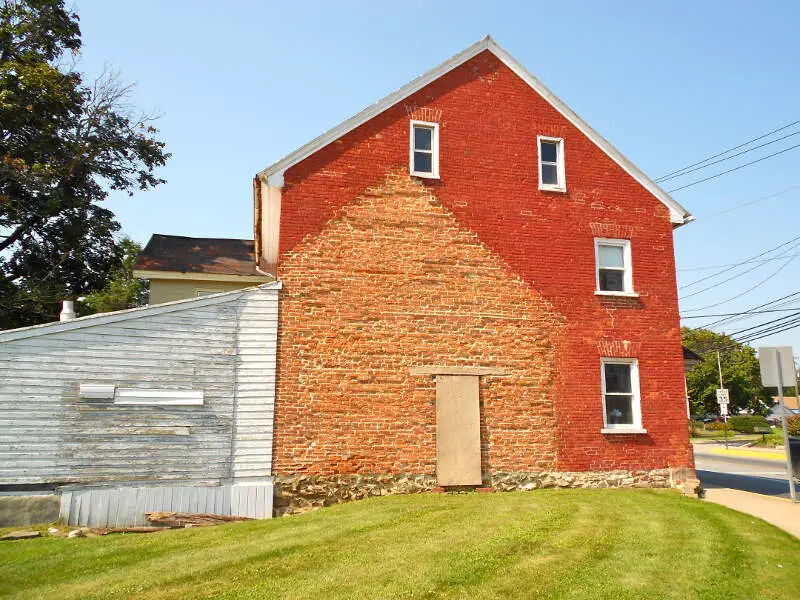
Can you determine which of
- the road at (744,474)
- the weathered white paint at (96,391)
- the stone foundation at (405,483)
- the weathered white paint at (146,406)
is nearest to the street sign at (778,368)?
the stone foundation at (405,483)

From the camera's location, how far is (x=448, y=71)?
1509 centimetres

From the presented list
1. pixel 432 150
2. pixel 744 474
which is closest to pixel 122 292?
pixel 432 150

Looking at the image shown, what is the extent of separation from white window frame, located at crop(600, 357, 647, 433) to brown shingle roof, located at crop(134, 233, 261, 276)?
13515 millimetres

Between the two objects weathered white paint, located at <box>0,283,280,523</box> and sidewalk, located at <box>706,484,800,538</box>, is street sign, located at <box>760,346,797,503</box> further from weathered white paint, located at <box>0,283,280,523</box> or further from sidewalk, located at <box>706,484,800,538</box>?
weathered white paint, located at <box>0,283,280,523</box>

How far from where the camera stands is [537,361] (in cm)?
1402

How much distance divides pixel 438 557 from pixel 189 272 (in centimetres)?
1658

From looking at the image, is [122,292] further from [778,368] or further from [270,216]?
[778,368]

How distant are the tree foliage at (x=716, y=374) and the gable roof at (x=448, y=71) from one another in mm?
53012

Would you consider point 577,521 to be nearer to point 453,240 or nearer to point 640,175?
point 453,240

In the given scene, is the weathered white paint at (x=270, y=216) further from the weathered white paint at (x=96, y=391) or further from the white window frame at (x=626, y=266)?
the white window frame at (x=626, y=266)

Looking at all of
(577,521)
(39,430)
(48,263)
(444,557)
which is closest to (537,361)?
(577,521)

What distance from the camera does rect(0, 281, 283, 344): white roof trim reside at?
11008mm

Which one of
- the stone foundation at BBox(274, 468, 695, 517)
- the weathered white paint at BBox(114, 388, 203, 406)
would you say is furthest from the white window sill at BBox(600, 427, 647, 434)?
the weathered white paint at BBox(114, 388, 203, 406)

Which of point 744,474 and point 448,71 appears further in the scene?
point 744,474
